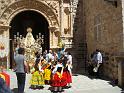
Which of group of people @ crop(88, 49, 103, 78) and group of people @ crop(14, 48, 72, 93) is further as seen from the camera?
group of people @ crop(88, 49, 103, 78)

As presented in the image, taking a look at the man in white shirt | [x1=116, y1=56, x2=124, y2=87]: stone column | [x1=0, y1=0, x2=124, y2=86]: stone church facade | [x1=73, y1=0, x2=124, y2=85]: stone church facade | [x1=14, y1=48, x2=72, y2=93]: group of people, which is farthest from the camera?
[x1=0, y1=0, x2=124, y2=86]: stone church facade

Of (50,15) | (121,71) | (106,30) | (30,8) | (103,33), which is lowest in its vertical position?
(121,71)

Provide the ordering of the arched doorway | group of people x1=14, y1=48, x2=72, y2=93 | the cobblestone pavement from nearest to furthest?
group of people x1=14, y1=48, x2=72, y2=93, the cobblestone pavement, the arched doorway

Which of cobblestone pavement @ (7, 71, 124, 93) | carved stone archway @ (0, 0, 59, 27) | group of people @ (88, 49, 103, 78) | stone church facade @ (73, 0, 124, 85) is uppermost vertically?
carved stone archway @ (0, 0, 59, 27)

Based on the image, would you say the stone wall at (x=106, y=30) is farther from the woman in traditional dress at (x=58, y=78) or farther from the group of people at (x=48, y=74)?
the woman in traditional dress at (x=58, y=78)

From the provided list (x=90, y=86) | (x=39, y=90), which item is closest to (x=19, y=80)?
(x=39, y=90)

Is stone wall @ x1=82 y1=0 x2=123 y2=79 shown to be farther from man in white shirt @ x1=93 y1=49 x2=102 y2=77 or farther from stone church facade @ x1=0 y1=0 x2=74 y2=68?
stone church facade @ x1=0 y1=0 x2=74 y2=68

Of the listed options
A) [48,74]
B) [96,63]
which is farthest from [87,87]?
[96,63]

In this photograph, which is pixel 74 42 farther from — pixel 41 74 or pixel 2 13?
pixel 41 74

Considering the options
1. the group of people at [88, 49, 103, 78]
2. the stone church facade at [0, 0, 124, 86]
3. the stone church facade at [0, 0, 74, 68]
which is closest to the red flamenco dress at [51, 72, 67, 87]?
the group of people at [88, 49, 103, 78]

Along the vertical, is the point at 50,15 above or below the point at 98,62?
above

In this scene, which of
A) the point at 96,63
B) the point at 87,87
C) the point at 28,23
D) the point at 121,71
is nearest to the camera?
the point at 121,71

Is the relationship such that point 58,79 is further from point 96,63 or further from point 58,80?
point 96,63

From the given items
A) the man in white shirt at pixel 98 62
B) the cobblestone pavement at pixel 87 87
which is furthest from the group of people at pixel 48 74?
the man in white shirt at pixel 98 62
